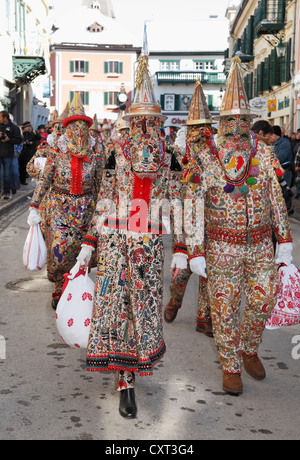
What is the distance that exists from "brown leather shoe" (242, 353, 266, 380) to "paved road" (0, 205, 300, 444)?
0.15 ft

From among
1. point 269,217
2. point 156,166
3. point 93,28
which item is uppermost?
point 93,28

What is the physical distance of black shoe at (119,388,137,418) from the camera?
3863mm

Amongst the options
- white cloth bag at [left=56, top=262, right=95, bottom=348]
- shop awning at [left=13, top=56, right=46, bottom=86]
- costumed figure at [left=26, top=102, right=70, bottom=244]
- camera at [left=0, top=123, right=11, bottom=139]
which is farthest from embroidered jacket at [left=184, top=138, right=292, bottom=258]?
shop awning at [left=13, top=56, right=46, bottom=86]

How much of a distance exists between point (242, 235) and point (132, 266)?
798 mm

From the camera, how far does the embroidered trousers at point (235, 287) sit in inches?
168

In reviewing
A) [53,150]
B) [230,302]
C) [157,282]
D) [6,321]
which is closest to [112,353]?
[157,282]

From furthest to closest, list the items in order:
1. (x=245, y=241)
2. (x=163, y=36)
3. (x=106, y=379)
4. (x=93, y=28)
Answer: (x=163, y=36) → (x=93, y=28) → (x=106, y=379) → (x=245, y=241)

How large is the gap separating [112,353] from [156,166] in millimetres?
1186

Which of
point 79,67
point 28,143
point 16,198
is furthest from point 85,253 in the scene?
point 79,67

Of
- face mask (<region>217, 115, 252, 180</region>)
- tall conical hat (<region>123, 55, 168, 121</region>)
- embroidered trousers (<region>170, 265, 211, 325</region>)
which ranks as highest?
tall conical hat (<region>123, 55, 168, 121</region>)

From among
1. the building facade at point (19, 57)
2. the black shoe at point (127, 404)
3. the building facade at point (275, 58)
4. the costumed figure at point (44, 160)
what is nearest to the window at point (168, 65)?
the building facade at point (275, 58)

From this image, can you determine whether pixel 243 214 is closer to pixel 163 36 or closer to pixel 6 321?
pixel 6 321

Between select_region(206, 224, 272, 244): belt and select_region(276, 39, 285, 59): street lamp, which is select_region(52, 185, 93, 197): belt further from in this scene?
select_region(276, 39, 285, 59): street lamp

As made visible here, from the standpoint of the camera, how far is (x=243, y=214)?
13.9ft
